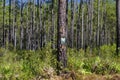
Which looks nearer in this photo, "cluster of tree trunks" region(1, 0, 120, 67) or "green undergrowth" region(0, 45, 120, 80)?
"green undergrowth" region(0, 45, 120, 80)

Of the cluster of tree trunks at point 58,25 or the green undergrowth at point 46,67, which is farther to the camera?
the cluster of tree trunks at point 58,25

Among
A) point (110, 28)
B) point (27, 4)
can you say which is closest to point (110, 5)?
point (110, 28)

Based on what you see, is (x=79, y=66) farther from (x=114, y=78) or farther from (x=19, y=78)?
(x=19, y=78)

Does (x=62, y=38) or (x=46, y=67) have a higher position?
(x=62, y=38)

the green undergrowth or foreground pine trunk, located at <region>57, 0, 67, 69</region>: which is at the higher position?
foreground pine trunk, located at <region>57, 0, 67, 69</region>

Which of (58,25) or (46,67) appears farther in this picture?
(58,25)

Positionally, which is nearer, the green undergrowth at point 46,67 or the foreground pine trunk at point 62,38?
the green undergrowth at point 46,67

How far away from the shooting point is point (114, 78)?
10.6 metres

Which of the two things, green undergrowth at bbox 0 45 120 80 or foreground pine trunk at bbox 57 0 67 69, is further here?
foreground pine trunk at bbox 57 0 67 69

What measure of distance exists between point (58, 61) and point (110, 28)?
6662 centimetres

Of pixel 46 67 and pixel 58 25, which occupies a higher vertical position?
pixel 58 25

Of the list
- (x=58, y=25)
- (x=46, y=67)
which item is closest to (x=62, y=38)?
(x=58, y=25)

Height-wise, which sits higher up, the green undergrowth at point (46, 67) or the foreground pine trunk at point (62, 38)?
the foreground pine trunk at point (62, 38)

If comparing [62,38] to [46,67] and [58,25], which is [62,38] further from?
[46,67]
